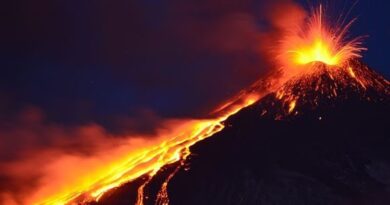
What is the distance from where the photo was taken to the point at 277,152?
59.9 ft

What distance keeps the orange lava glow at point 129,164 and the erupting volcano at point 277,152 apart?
0.04 metres

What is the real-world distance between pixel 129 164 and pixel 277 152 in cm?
405

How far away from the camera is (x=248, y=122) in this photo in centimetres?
2023

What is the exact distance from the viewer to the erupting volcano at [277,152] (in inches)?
607

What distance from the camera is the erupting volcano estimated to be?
1542 centimetres

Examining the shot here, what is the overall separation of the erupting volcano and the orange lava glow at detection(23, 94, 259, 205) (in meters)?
0.04

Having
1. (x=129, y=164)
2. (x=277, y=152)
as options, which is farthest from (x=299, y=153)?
(x=129, y=164)

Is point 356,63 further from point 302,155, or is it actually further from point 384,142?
point 302,155

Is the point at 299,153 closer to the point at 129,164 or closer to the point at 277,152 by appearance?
the point at 277,152

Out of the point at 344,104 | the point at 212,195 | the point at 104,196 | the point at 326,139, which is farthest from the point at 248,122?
the point at 104,196

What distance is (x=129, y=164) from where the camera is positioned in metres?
18.3

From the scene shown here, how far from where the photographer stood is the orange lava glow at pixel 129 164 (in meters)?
15.8

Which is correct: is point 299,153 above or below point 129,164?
below

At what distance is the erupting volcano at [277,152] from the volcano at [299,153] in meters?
0.03
